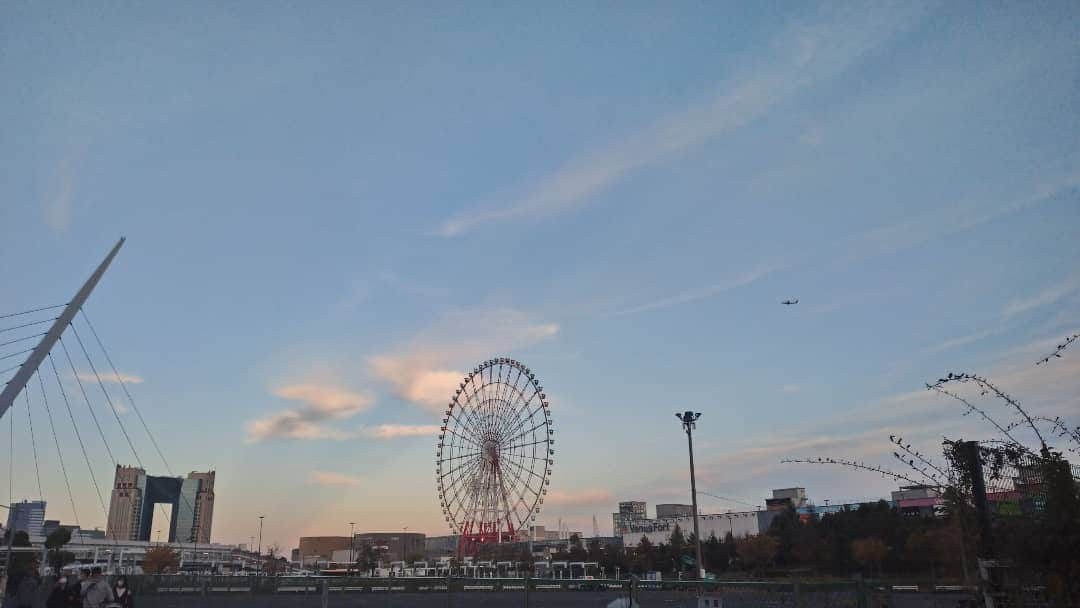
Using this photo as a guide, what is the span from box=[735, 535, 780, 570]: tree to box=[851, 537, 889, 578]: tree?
1429 cm

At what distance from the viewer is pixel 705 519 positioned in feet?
598

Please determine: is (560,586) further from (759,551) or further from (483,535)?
(759,551)

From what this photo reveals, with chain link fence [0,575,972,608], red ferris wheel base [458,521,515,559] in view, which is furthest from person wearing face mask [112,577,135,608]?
red ferris wheel base [458,521,515,559]

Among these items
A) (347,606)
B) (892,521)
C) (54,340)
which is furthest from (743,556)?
(54,340)

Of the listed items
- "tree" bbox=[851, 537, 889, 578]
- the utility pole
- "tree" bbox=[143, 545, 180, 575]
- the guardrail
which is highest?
the utility pole

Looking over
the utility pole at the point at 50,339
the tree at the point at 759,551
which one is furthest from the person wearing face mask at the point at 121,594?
the tree at the point at 759,551

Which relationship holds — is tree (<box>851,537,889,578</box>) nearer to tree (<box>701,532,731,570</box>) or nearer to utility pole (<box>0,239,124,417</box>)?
tree (<box>701,532,731,570</box>)

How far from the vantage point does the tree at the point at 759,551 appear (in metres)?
91.2

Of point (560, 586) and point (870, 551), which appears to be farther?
point (870, 551)

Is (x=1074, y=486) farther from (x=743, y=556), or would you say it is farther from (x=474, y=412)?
(x=743, y=556)

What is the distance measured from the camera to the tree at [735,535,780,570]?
91.2 m

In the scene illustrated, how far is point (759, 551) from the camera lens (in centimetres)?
9200

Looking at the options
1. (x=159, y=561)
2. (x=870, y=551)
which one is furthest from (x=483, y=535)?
(x=159, y=561)

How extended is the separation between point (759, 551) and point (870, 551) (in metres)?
17.9
